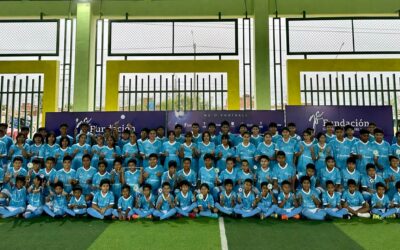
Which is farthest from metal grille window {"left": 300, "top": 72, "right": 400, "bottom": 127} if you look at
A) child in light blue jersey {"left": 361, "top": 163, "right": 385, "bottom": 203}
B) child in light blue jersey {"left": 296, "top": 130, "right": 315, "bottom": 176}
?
child in light blue jersey {"left": 361, "top": 163, "right": 385, "bottom": 203}

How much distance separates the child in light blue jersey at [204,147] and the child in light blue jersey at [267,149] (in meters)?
1.08

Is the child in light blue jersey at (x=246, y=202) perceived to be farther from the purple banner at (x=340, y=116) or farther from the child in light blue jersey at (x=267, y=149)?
the purple banner at (x=340, y=116)

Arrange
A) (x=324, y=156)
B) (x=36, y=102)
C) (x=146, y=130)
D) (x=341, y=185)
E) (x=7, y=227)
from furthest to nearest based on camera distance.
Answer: (x=36, y=102), (x=146, y=130), (x=324, y=156), (x=341, y=185), (x=7, y=227)

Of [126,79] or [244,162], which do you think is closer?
[244,162]

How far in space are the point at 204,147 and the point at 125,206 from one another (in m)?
2.39

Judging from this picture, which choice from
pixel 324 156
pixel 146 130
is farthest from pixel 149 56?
pixel 324 156

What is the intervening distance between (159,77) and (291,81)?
4185 mm

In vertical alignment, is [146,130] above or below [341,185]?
above

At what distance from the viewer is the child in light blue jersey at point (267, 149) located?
8344 mm

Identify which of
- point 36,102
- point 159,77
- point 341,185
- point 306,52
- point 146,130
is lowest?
point 341,185

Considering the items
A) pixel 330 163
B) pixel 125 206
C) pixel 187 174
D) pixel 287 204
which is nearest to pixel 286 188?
pixel 287 204

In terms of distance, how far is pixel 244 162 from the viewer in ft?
26.0

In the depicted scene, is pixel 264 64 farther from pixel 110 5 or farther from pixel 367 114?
pixel 110 5

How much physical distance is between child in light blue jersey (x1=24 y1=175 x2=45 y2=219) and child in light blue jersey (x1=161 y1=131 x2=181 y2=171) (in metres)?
2.76
